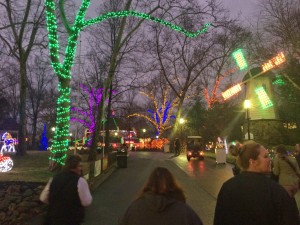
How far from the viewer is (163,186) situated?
12.0 ft

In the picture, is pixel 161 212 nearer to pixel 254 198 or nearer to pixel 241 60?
pixel 254 198

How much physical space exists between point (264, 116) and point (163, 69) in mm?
14602

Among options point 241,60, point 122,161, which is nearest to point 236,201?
point 122,161

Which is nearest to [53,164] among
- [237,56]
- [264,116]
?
[237,56]

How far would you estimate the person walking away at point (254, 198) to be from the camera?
12.9 ft

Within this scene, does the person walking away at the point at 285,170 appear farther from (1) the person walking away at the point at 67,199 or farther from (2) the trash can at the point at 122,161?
(2) the trash can at the point at 122,161

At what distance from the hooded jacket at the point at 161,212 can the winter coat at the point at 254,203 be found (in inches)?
24.6

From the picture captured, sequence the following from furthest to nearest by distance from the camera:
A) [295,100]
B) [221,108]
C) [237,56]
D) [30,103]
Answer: [30,103], [221,108], [295,100], [237,56]

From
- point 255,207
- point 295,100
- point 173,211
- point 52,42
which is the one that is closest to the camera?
point 173,211

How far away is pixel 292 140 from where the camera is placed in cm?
4759

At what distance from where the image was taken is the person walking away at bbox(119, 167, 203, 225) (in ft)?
11.6

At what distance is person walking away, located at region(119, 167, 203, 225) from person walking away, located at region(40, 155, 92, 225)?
1.92 m

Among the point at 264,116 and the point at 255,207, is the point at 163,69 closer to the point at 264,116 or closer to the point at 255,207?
the point at 264,116

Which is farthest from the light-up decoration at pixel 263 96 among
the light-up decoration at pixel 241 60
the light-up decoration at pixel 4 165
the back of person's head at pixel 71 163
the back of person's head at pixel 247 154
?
the back of person's head at pixel 247 154
